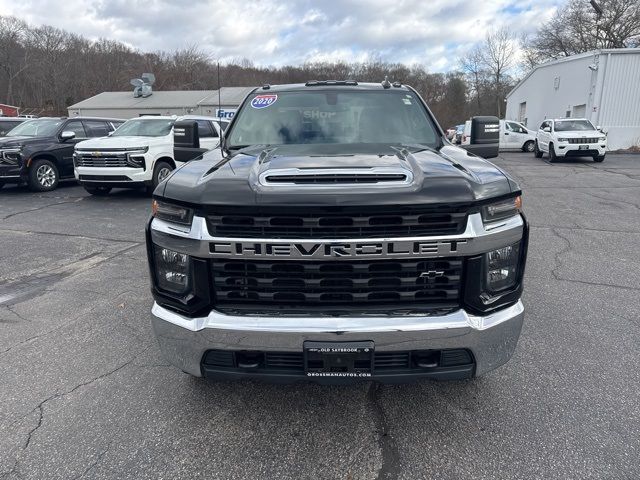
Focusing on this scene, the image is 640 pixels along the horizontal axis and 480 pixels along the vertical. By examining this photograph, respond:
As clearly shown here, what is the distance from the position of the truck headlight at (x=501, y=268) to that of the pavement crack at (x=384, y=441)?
1.00 meters

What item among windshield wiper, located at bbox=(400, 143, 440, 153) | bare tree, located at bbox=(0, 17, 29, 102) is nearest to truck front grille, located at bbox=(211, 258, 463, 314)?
windshield wiper, located at bbox=(400, 143, 440, 153)


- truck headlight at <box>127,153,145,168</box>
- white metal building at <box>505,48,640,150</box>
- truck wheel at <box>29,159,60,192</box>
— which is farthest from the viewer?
white metal building at <box>505,48,640,150</box>

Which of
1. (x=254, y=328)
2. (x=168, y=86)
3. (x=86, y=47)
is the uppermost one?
(x=86, y=47)

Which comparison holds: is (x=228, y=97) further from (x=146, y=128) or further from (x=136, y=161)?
(x=136, y=161)

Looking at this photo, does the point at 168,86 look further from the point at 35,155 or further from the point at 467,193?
the point at 467,193

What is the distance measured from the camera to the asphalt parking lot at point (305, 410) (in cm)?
236

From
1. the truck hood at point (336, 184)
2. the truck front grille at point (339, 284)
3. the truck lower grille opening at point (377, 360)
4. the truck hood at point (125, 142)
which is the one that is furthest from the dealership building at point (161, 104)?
the truck lower grille opening at point (377, 360)

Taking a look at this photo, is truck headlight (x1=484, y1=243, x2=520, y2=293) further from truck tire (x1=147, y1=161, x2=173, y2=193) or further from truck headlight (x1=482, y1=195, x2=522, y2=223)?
truck tire (x1=147, y1=161, x2=173, y2=193)

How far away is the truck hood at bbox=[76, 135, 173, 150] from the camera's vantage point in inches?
391

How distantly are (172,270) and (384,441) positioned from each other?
58.9 inches

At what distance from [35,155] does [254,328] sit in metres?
11.5

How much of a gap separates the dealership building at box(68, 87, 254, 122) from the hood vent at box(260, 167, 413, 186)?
40.6 meters

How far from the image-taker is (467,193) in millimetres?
2240

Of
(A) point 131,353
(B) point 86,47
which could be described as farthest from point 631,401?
(B) point 86,47
